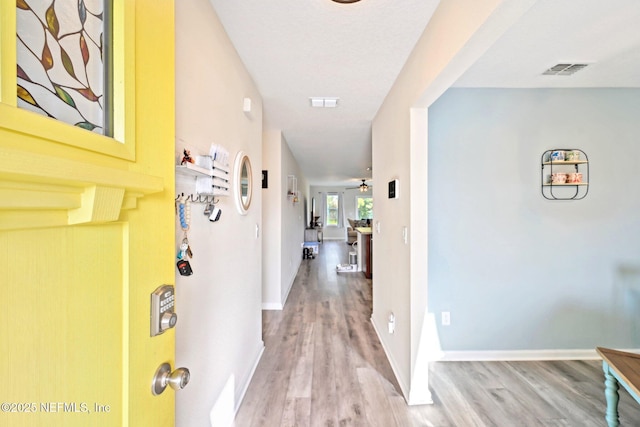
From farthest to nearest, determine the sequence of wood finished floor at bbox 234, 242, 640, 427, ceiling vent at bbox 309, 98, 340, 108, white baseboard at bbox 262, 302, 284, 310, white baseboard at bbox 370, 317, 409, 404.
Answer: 1. white baseboard at bbox 262, 302, 284, 310
2. ceiling vent at bbox 309, 98, 340, 108
3. white baseboard at bbox 370, 317, 409, 404
4. wood finished floor at bbox 234, 242, 640, 427

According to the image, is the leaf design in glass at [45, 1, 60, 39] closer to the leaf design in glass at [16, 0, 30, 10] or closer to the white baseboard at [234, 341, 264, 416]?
the leaf design in glass at [16, 0, 30, 10]

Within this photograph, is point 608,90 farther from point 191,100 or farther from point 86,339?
A: point 86,339

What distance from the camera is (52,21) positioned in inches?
16.3

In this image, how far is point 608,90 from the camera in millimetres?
2338

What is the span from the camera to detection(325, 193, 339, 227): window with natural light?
39.2 feet

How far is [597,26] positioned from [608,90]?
1123 millimetres

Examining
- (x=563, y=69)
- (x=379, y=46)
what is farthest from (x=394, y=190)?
(x=563, y=69)

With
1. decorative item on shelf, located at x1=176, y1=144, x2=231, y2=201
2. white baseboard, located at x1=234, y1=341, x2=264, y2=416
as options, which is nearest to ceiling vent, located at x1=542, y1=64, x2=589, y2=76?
decorative item on shelf, located at x1=176, y1=144, x2=231, y2=201

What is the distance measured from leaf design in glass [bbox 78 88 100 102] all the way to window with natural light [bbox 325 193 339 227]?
11.5 meters

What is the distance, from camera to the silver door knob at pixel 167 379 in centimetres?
61

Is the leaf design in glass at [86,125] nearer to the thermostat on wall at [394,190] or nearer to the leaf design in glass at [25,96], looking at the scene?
the leaf design in glass at [25,96]

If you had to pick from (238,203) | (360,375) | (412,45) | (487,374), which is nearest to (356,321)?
(360,375)

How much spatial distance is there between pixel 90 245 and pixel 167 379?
392mm

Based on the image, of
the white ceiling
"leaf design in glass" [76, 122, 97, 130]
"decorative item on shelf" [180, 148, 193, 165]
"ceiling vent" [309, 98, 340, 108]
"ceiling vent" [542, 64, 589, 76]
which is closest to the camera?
"leaf design in glass" [76, 122, 97, 130]
